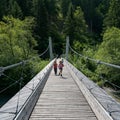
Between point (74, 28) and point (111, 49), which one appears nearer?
point (111, 49)

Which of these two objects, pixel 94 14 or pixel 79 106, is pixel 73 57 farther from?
pixel 94 14

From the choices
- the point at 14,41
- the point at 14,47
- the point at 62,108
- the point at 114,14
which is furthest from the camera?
the point at 114,14

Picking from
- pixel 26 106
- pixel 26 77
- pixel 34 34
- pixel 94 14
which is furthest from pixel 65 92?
pixel 94 14

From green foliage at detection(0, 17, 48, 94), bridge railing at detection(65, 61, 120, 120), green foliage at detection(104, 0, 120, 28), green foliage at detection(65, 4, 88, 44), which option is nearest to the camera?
bridge railing at detection(65, 61, 120, 120)

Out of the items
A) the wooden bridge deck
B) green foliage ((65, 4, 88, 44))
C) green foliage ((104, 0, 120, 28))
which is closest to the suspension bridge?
the wooden bridge deck

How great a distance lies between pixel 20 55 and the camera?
34.7 metres

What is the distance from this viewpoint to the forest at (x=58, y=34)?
30719 millimetres

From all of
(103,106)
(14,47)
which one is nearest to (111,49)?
(14,47)

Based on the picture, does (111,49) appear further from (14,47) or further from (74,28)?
(74,28)

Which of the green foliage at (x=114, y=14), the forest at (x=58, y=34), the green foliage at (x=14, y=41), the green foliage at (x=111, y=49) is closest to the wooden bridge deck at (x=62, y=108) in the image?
the forest at (x=58, y=34)

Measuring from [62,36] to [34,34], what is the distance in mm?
9313

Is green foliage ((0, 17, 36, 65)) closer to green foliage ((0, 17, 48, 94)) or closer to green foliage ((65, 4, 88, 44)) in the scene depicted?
green foliage ((0, 17, 48, 94))

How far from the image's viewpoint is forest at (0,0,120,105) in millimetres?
30719

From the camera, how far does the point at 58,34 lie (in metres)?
61.6
